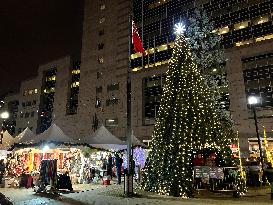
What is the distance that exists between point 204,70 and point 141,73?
22640 millimetres

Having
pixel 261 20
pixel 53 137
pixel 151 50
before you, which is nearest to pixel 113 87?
pixel 151 50

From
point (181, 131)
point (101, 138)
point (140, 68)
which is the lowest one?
point (181, 131)

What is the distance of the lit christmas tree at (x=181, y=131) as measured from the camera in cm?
1263

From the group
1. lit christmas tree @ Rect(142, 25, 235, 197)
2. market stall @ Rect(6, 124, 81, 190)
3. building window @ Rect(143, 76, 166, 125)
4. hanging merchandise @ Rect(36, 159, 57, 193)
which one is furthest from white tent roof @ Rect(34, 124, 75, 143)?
building window @ Rect(143, 76, 166, 125)

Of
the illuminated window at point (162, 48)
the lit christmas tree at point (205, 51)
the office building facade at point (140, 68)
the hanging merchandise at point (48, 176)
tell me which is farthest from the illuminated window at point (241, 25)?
the hanging merchandise at point (48, 176)

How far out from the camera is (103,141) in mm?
22484

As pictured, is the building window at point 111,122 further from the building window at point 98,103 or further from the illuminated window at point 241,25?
the illuminated window at point 241,25

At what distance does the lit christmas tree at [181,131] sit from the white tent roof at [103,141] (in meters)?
8.27

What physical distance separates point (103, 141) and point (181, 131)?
35.3 ft

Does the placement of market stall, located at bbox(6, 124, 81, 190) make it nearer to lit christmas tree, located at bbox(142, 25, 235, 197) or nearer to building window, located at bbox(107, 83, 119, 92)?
lit christmas tree, located at bbox(142, 25, 235, 197)

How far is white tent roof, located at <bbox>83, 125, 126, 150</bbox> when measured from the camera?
71.9 feet

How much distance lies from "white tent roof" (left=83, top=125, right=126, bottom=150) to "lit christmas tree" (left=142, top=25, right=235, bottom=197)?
8272 mm

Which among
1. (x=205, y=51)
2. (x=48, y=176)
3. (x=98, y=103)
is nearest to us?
(x=48, y=176)

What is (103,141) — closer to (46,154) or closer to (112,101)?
(46,154)
